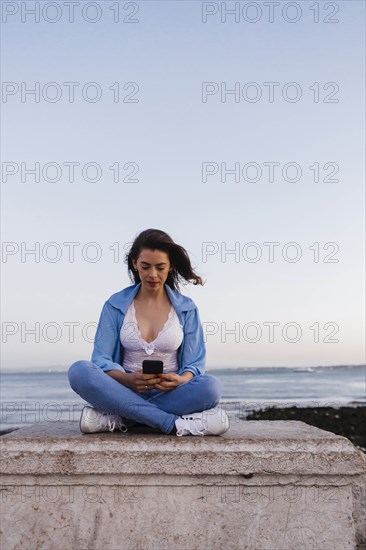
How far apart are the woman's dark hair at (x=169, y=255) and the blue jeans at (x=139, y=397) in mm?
751

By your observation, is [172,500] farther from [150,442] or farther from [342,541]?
[342,541]

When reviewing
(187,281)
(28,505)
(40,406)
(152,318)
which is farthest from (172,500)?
(40,406)

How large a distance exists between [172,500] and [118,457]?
1.15ft

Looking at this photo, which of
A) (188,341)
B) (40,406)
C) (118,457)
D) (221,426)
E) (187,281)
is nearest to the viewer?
(118,457)

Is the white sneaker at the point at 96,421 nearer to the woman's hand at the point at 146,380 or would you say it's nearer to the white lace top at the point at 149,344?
the woman's hand at the point at 146,380

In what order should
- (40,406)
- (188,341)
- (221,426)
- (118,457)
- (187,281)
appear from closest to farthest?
(118,457) < (221,426) < (188,341) < (187,281) < (40,406)

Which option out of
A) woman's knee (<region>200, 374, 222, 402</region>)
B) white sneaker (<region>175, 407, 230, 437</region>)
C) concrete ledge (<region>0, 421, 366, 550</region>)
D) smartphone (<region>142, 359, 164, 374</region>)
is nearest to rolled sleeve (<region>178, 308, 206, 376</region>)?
woman's knee (<region>200, 374, 222, 402</region>)

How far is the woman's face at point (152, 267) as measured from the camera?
12.7 ft

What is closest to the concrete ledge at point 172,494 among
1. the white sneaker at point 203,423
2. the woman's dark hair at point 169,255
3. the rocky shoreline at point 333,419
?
the white sneaker at point 203,423

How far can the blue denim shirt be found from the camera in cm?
388

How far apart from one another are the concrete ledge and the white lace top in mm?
580

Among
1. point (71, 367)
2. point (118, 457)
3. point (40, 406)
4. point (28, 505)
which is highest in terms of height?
point (71, 367)

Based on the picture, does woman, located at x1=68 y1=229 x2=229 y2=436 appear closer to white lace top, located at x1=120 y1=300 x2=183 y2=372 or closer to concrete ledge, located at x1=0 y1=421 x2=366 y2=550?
white lace top, located at x1=120 y1=300 x2=183 y2=372

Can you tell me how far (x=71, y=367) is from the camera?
3639 millimetres
